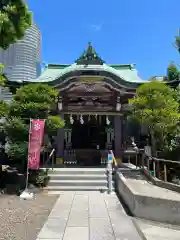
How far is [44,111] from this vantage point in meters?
10.6

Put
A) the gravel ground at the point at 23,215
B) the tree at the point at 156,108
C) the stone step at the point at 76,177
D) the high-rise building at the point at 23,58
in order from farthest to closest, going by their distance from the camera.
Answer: the high-rise building at the point at 23,58, the stone step at the point at 76,177, the tree at the point at 156,108, the gravel ground at the point at 23,215

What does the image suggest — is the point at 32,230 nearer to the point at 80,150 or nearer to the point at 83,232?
the point at 83,232

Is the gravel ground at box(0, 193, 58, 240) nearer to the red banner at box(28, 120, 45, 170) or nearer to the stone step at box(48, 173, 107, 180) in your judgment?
the red banner at box(28, 120, 45, 170)

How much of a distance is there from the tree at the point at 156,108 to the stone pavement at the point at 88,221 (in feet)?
11.4

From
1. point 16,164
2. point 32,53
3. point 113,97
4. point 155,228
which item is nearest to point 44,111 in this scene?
point 16,164

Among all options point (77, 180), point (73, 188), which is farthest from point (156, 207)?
point (77, 180)

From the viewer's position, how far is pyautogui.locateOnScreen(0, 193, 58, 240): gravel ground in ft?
17.8

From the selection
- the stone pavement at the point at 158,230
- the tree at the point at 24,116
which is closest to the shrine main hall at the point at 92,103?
the tree at the point at 24,116

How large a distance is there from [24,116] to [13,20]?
14.0ft

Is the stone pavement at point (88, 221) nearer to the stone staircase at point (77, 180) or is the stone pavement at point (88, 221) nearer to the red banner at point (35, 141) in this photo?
the stone staircase at point (77, 180)

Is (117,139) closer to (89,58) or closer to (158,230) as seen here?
(89,58)

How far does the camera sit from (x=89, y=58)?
1625cm

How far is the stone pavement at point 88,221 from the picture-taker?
5324 millimetres

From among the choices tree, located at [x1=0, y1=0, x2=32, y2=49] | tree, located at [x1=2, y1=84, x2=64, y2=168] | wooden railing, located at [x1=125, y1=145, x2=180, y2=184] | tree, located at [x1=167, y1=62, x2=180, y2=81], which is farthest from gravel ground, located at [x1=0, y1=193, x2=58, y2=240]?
tree, located at [x1=167, y1=62, x2=180, y2=81]
